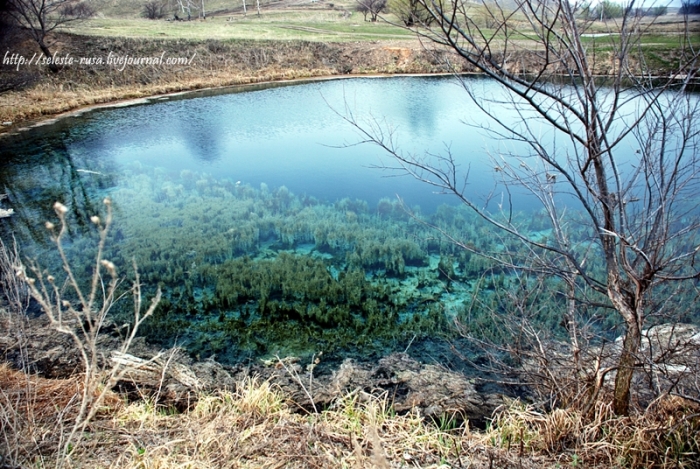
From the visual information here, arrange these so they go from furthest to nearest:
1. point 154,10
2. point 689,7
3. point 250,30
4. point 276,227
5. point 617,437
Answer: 1. point 154,10
2. point 250,30
3. point 276,227
4. point 617,437
5. point 689,7

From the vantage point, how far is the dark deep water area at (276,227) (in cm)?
613

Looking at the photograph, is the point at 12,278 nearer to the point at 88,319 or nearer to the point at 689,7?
the point at 88,319

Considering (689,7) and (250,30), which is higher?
(250,30)

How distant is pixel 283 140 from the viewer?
1501cm

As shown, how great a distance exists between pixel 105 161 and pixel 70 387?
11.2m

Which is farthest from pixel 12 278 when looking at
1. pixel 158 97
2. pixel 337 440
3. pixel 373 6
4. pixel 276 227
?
pixel 158 97

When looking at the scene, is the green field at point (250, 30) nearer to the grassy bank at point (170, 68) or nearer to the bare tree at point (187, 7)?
the grassy bank at point (170, 68)

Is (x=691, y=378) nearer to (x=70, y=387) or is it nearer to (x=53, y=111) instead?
(x=70, y=387)

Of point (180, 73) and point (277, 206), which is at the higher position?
point (180, 73)

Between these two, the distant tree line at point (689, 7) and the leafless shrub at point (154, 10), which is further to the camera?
the leafless shrub at point (154, 10)

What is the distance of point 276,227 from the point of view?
9195 millimetres

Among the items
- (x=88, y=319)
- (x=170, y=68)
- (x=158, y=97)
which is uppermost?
(x=170, y=68)

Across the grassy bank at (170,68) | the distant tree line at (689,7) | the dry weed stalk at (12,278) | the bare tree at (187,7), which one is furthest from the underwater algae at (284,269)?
the bare tree at (187,7)

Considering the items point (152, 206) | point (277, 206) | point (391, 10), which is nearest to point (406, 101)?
point (277, 206)
